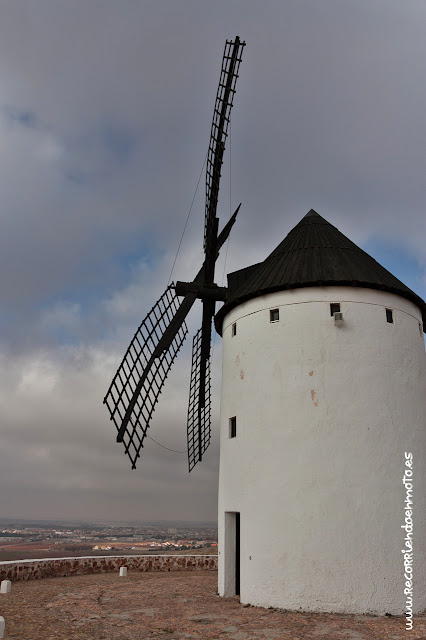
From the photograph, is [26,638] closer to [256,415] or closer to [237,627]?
[237,627]

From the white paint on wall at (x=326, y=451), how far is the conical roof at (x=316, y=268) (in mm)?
271

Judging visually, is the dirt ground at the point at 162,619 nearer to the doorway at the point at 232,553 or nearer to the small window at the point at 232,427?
the doorway at the point at 232,553

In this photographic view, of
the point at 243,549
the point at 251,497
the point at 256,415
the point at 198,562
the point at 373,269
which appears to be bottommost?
the point at 198,562

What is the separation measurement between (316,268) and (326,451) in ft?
15.8

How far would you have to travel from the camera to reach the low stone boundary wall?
15509mm

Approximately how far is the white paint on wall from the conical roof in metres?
0.27

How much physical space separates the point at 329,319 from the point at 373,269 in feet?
7.83

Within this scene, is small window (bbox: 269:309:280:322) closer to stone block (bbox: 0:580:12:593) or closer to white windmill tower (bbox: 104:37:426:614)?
white windmill tower (bbox: 104:37:426:614)

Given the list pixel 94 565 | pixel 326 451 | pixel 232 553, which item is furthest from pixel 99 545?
pixel 326 451

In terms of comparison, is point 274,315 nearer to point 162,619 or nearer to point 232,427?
point 232,427

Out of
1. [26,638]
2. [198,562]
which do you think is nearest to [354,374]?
[26,638]

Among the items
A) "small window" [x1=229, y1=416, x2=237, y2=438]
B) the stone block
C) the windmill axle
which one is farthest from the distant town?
the windmill axle

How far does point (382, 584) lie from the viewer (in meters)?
11.1

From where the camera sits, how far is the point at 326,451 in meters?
11.9
